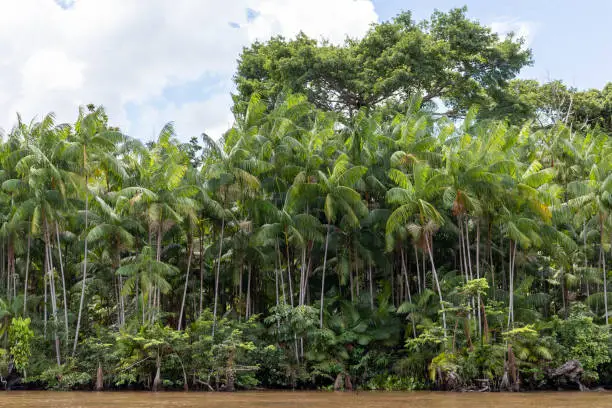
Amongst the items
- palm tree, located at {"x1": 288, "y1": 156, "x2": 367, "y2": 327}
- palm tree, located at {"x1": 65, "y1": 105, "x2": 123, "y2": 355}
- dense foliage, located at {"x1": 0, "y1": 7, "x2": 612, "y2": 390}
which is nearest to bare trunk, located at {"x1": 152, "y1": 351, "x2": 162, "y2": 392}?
dense foliage, located at {"x1": 0, "y1": 7, "x2": 612, "y2": 390}

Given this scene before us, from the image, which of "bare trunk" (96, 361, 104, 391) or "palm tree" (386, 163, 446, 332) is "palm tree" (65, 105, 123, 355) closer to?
"bare trunk" (96, 361, 104, 391)

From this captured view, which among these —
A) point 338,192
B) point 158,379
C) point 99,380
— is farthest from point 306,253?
point 99,380

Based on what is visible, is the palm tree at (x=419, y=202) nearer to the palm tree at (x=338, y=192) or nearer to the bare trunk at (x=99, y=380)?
the palm tree at (x=338, y=192)

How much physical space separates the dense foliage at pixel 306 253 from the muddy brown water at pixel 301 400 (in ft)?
5.57

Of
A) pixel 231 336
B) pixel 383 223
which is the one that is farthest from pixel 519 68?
pixel 231 336

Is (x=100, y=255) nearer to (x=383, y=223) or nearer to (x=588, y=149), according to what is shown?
(x=383, y=223)

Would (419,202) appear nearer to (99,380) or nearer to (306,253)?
(306,253)

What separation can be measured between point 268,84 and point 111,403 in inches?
800

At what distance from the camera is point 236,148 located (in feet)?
81.2

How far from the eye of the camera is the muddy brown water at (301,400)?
16703mm

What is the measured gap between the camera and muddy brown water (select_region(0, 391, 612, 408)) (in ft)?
54.8

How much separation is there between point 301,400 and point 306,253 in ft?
26.6

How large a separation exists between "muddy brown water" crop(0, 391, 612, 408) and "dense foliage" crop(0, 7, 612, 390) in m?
1.70

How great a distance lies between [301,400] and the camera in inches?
734
